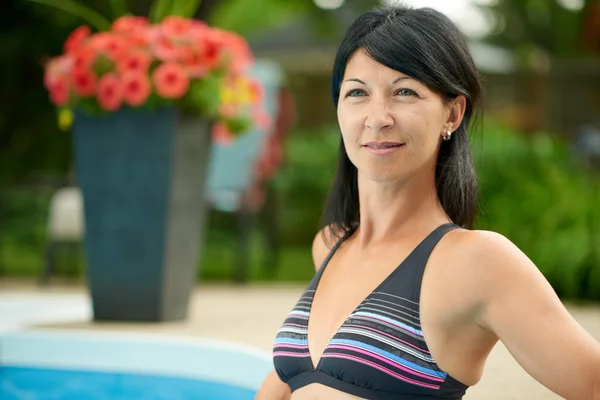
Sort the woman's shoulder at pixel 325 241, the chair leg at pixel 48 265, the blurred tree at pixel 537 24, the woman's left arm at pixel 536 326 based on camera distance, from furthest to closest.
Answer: the blurred tree at pixel 537 24 < the chair leg at pixel 48 265 < the woman's shoulder at pixel 325 241 < the woman's left arm at pixel 536 326

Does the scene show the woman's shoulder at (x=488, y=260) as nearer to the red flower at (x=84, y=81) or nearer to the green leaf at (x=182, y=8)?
the red flower at (x=84, y=81)

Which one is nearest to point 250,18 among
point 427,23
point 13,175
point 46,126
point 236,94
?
point 46,126

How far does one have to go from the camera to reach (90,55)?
4398 mm

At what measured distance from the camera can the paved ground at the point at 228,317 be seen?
2.65 meters

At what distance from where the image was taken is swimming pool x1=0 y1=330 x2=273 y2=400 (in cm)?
340

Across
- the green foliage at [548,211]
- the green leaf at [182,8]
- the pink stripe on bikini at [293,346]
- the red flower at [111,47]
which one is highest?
the green leaf at [182,8]

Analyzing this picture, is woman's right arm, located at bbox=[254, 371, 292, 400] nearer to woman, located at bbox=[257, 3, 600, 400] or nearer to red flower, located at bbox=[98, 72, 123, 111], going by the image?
woman, located at bbox=[257, 3, 600, 400]

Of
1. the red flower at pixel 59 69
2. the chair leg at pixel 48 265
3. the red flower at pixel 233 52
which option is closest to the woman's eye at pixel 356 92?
the red flower at pixel 233 52

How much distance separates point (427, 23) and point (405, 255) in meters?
0.38

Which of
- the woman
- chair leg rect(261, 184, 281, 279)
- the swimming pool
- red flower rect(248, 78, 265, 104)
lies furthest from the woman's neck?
chair leg rect(261, 184, 281, 279)

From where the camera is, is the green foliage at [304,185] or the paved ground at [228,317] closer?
the paved ground at [228,317]

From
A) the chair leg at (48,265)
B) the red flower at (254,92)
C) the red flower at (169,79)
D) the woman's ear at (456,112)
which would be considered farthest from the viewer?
the chair leg at (48,265)

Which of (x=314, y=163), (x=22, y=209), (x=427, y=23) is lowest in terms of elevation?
(x=22, y=209)

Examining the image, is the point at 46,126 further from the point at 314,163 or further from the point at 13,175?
the point at 314,163
